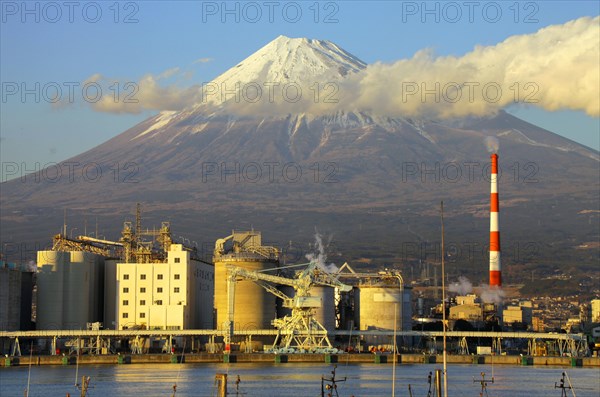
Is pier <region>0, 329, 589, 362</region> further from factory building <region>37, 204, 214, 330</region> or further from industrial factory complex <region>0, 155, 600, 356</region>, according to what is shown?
factory building <region>37, 204, 214, 330</region>

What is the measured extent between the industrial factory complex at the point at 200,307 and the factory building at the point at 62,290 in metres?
0.09

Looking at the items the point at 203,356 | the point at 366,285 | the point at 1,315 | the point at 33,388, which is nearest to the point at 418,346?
the point at 366,285

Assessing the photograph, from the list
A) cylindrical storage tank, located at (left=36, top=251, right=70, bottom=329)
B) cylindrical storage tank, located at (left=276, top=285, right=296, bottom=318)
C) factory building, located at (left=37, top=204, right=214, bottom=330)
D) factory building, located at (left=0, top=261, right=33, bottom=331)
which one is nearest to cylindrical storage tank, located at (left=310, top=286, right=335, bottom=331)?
cylindrical storage tank, located at (left=276, top=285, right=296, bottom=318)

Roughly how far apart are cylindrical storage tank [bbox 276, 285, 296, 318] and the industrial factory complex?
0.34 feet

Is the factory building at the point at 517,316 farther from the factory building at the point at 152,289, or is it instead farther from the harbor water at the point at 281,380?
the harbor water at the point at 281,380

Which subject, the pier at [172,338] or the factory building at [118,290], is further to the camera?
the factory building at [118,290]

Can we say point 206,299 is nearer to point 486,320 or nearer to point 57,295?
point 57,295

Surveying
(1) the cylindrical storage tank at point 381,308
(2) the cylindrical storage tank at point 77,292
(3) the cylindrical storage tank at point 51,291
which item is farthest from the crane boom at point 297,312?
(3) the cylindrical storage tank at point 51,291

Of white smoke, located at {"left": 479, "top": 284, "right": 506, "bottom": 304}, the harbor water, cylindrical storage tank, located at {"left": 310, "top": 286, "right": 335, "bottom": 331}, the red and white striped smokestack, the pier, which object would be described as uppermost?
the red and white striped smokestack

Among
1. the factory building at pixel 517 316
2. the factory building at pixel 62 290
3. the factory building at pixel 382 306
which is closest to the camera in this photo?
the factory building at pixel 62 290

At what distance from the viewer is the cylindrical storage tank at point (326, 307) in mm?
128500

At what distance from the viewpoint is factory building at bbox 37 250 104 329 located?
12188 centimetres

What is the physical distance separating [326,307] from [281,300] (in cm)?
541

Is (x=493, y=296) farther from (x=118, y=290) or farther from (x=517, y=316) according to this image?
(x=118, y=290)
